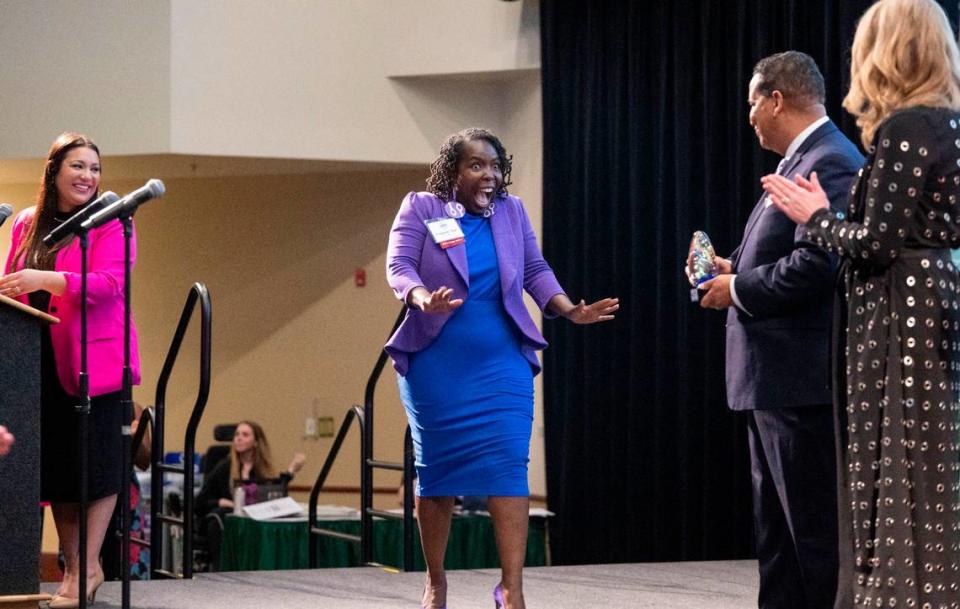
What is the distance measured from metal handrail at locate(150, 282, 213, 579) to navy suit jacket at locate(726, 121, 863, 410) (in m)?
2.27

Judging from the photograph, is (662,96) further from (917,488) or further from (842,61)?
(917,488)

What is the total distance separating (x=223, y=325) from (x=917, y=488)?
7476mm

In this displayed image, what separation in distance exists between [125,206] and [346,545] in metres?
3.72

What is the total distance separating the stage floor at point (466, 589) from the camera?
4020 mm

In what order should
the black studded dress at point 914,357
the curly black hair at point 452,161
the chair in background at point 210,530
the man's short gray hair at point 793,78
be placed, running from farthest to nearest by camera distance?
the chair in background at point 210,530 < the curly black hair at point 452,161 < the man's short gray hair at point 793,78 < the black studded dress at point 914,357

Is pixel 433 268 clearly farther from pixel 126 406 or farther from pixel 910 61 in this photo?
pixel 910 61

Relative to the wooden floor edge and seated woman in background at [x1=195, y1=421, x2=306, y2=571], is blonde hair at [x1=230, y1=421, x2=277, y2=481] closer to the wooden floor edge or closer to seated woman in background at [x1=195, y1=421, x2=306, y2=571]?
seated woman in background at [x1=195, y1=421, x2=306, y2=571]

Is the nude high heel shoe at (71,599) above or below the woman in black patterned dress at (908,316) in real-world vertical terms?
below

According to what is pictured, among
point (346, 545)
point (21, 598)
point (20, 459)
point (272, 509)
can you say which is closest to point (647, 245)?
point (346, 545)

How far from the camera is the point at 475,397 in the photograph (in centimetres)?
347

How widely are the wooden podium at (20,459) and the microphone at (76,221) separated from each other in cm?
21

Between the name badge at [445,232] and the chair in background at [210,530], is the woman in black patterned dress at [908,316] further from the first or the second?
the chair in background at [210,530]

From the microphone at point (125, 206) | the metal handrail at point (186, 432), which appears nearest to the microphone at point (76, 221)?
the microphone at point (125, 206)

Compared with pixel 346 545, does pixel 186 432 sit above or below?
above
